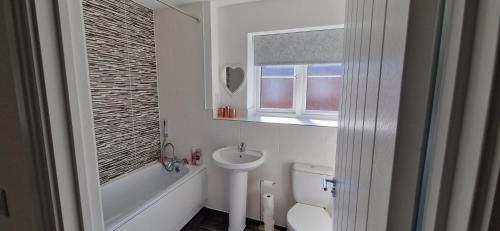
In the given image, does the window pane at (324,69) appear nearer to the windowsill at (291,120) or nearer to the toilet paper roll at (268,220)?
the windowsill at (291,120)

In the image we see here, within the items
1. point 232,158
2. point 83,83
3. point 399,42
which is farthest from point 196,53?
point 399,42

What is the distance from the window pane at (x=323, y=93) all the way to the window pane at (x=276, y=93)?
199mm

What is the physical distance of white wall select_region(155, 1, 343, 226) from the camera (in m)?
2.04

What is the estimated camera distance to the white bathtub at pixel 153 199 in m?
1.73

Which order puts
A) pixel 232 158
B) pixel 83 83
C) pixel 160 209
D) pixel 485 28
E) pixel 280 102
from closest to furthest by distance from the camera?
1. pixel 485 28
2. pixel 83 83
3. pixel 160 209
4. pixel 232 158
5. pixel 280 102

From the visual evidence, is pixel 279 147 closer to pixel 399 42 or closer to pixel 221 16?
pixel 221 16

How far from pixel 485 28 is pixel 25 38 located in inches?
32.2

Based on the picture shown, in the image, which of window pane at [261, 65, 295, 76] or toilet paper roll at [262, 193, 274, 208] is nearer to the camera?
toilet paper roll at [262, 193, 274, 208]

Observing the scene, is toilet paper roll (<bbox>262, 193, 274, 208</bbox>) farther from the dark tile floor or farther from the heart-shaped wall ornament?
the heart-shaped wall ornament

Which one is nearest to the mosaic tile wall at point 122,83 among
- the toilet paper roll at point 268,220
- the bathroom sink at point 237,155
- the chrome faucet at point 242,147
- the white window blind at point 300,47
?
the bathroom sink at point 237,155

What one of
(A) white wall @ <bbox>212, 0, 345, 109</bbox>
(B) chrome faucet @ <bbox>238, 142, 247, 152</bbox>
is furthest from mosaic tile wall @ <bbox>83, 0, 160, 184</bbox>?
(B) chrome faucet @ <bbox>238, 142, 247, 152</bbox>

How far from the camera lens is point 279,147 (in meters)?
2.13

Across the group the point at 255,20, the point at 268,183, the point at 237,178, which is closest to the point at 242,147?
the point at 237,178

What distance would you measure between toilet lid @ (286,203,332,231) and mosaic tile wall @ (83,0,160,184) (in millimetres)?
1766
